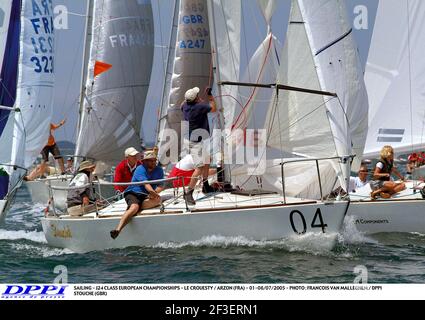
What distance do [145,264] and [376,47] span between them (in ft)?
29.3

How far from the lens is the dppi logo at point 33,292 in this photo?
20.7 feet

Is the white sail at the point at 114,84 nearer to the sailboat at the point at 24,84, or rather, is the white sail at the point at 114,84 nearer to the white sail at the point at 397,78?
the sailboat at the point at 24,84

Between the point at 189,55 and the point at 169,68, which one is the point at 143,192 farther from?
the point at 169,68

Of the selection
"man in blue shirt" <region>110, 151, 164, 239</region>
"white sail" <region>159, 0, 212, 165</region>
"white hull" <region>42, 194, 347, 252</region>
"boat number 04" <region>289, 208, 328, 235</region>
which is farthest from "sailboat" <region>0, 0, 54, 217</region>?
"boat number 04" <region>289, 208, 328, 235</region>

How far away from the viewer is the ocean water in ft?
29.2

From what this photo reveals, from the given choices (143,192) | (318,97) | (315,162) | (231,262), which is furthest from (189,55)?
(231,262)

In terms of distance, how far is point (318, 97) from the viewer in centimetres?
1109

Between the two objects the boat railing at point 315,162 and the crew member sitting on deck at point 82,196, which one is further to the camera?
the crew member sitting on deck at point 82,196

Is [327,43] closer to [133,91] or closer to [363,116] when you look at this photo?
[363,116]

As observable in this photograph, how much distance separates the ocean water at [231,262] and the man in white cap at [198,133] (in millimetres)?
1150

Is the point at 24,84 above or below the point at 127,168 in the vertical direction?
above

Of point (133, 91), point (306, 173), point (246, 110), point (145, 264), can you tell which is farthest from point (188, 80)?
point (145, 264)

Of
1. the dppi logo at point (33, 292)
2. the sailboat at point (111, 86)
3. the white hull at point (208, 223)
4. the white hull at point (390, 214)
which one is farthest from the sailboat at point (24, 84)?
the dppi logo at point (33, 292)

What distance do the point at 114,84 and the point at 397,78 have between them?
804 centimetres
